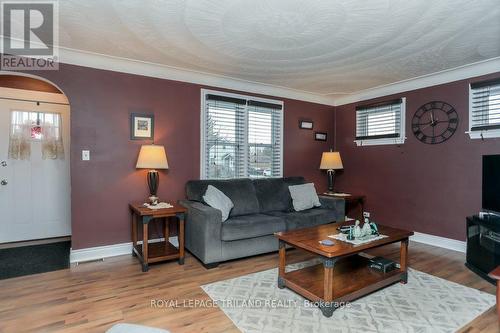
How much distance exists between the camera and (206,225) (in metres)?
3.08

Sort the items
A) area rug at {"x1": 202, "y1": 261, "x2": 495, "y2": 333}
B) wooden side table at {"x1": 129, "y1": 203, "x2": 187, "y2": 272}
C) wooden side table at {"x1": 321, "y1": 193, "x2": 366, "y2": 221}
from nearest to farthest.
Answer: area rug at {"x1": 202, "y1": 261, "x2": 495, "y2": 333}
wooden side table at {"x1": 129, "y1": 203, "x2": 187, "y2": 272}
wooden side table at {"x1": 321, "y1": 193, "x2": 366, "y2": 221}

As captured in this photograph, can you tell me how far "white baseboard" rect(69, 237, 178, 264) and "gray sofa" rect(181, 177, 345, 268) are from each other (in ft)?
2.61

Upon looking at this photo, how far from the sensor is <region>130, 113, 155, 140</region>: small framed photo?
363cm

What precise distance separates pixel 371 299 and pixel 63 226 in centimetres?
440

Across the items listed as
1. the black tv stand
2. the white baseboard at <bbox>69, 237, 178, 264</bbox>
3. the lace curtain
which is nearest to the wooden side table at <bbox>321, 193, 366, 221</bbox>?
the black tv stand

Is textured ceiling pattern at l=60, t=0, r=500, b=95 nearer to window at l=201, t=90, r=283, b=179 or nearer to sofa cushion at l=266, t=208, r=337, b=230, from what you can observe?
window at l=201, t=90, r=283, b=179

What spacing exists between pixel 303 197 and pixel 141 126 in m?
2.49

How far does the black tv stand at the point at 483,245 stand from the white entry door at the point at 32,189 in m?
5.49

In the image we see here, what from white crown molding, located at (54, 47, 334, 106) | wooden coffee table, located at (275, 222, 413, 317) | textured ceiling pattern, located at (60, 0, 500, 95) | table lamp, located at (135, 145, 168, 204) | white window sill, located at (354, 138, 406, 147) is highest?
textured ceiling pattern, located at (60, 0, 500, 95)

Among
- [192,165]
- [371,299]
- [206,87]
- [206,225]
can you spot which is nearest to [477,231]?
[371,299]

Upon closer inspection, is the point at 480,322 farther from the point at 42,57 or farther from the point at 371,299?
the point at 42,57

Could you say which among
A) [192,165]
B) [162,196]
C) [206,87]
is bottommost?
[162,196]

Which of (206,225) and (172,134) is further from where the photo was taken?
(172,134)

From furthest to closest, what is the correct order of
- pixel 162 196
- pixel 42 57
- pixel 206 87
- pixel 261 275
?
1. pixel 206 87
2. pixel 162 196
3. pixel 42 57
4. pixel 261 275
